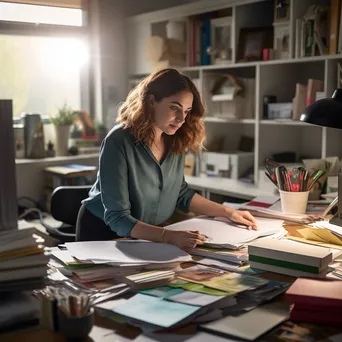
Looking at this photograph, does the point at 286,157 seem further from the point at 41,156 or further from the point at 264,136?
the point at 41,156

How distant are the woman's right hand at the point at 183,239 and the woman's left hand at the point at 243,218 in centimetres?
34

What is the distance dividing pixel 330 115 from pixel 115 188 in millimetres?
841

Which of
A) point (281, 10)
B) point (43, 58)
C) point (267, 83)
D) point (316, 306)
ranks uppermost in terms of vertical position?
point (281, 10)

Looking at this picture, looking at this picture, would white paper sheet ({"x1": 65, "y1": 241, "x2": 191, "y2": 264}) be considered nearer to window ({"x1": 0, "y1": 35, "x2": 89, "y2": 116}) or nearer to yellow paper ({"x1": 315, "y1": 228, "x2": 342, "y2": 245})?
yellow paper ({"x1": 315, "y1": 228, "x2": 342, "y2": 245})

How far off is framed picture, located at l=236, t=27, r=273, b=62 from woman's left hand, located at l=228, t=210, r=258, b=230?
1.71 metres

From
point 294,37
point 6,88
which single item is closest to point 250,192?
point 294,37

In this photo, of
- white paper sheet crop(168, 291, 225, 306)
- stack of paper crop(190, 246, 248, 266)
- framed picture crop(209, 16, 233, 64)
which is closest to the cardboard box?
framed picture crop(209, 16, 233, 64)

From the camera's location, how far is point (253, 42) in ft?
12.0

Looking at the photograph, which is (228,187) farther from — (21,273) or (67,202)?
(21,273)

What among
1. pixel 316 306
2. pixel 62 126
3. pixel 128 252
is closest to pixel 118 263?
pixel 128 252

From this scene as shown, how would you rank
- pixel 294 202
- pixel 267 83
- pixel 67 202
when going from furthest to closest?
pixel 267 83, pixel 67 202, pixel 294 202

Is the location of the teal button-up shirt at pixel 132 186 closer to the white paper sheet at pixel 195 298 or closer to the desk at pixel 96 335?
the white paper sheet at pixel 195 298

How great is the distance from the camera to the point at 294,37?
3.30 metres

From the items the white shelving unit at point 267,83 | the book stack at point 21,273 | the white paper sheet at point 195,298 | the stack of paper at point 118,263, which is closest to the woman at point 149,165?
the stack of paper at point 118,263
